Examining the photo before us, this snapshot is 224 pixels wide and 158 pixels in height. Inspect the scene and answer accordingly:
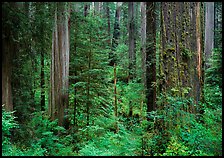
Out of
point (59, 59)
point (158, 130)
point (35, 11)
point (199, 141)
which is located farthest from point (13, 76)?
point (199, 141)

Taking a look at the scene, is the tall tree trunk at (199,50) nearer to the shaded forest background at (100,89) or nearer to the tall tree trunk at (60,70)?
the shaded forest background at (100,89)

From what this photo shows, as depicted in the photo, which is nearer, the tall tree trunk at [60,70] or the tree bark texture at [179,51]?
the tree bark texture at [179,51]

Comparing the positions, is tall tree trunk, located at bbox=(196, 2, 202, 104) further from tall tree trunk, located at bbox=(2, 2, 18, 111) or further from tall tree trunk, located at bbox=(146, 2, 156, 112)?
tall tree trunk, located at bbox=(2, 2, 18, 111)

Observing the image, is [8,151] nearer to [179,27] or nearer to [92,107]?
[92,107]

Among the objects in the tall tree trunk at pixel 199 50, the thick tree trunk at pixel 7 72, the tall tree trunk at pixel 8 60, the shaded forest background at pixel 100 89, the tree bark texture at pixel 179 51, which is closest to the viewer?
the shaded forest background at pixel 100 89

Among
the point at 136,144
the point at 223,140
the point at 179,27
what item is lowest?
the point at 136,144

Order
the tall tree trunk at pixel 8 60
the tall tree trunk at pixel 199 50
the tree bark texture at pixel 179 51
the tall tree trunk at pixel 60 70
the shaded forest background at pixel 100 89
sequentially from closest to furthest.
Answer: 1. the shaded forest background at pixel 100 89
2. the tall tree trunk at pixel 8 60
3. the tree bark texture at pixel 179 51
4. the tall tree trunk at pixel 199 50
5. the tall tree trunk at pixel 60 70

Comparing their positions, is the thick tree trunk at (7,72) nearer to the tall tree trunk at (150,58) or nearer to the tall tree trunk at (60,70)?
the tall tree trunk at (60,70)

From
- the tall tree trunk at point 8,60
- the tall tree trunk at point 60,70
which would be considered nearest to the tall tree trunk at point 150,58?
the tall tree trunk at point 60,70

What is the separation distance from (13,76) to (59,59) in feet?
11.3

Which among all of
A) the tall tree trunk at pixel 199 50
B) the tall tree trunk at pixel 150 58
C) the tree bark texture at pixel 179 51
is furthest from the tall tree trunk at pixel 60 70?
the tall tree trunk at pixel 199 50

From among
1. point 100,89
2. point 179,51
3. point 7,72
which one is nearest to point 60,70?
point 100,89

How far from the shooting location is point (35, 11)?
6.24m

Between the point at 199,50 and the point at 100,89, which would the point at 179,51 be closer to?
the point at 199,50
